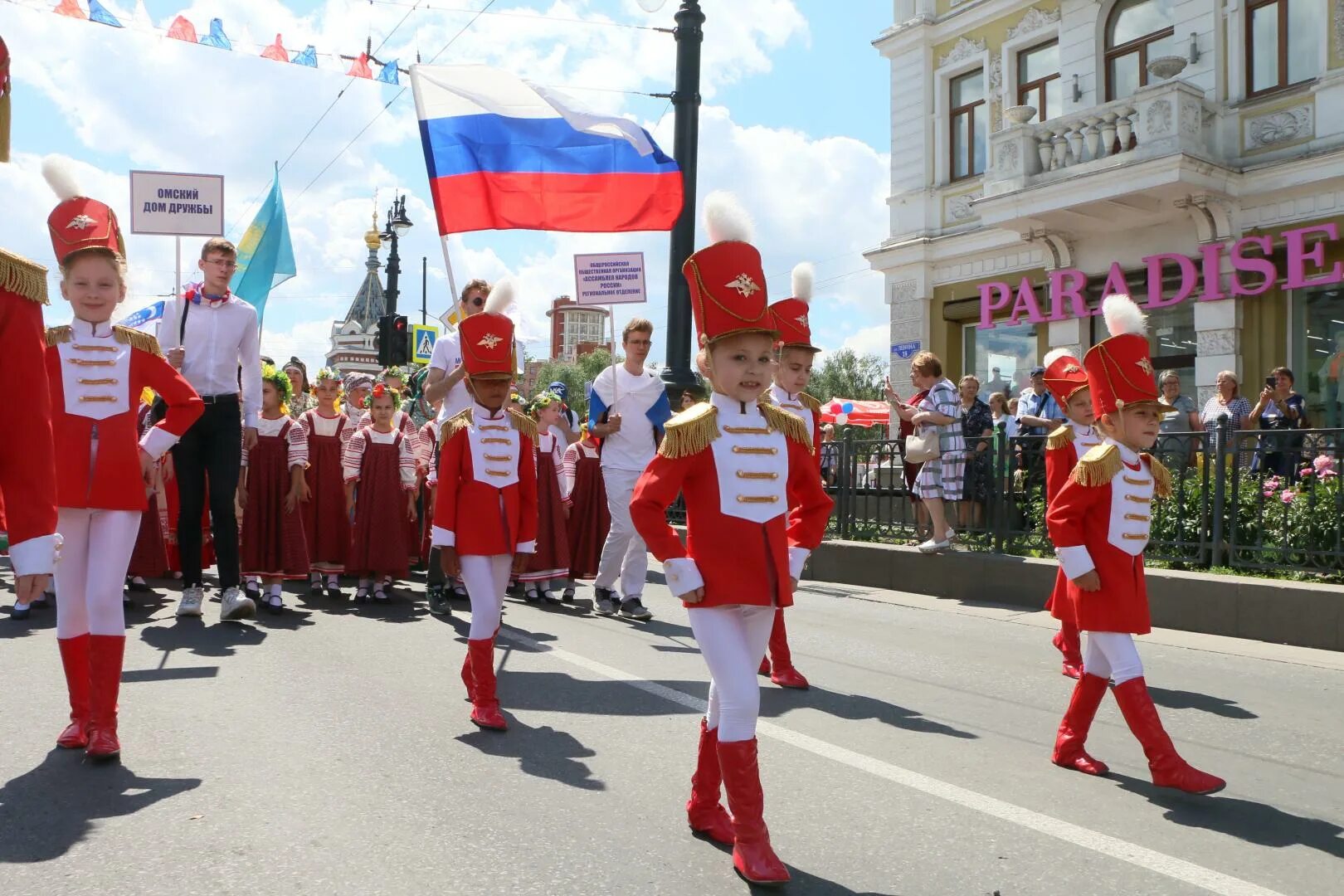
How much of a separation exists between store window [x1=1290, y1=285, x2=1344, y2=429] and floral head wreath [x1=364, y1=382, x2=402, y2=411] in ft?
44.1

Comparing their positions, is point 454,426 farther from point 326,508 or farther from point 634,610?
point 326,508

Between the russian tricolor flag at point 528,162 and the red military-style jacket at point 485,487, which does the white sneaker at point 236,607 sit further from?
the russian tricolor flag at point 528,162

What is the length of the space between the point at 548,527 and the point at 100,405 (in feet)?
17.8

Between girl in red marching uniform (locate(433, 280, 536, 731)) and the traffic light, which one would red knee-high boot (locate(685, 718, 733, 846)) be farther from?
the traffic light

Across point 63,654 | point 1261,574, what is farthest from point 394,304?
point 63,654

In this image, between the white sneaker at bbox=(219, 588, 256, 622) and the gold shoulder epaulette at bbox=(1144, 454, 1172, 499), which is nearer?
the gold shoulder epaulette at bbox=(1144, 454, 1172, 499)

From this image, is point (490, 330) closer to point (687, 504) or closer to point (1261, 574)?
point (687, 504)

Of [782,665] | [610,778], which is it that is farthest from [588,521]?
[610,778]

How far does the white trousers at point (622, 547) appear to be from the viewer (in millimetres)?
9219

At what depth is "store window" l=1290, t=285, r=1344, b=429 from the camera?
17672 mm

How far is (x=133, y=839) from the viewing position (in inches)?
148

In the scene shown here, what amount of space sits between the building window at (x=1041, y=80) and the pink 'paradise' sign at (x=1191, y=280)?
3077 mm

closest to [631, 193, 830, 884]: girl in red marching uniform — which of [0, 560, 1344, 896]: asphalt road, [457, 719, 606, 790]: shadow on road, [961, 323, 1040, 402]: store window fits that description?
[0, 560, 1344, 896]: asphalt road

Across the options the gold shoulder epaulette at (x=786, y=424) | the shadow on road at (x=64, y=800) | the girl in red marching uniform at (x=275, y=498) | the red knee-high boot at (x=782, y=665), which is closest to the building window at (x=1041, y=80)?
the girl in red marching uniform at (x=275, y=498)
